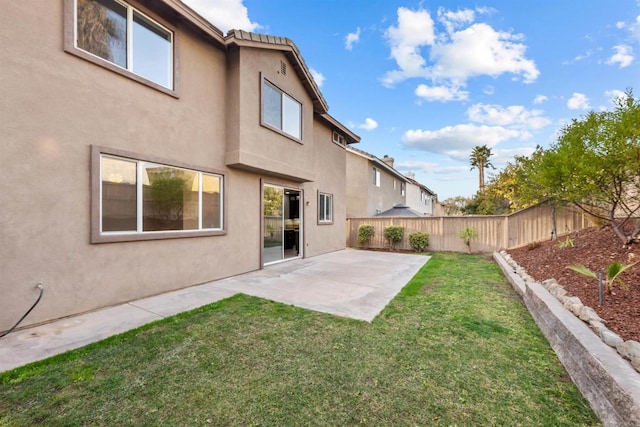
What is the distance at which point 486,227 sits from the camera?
12.4 m

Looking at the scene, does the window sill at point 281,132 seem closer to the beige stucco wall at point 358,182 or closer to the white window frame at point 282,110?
the white window frame at point 282,110

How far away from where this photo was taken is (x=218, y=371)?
3.00 m

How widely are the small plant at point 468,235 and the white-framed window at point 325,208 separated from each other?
6100 mm

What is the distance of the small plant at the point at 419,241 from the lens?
43.2 ft

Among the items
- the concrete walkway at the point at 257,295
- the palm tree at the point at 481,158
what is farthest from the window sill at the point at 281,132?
the palm tree at the point at 481,158

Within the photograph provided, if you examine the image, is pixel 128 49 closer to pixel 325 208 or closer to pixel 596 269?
pixel 325 208

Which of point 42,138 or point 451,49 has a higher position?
point 451,49

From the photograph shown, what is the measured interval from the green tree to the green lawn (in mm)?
3758

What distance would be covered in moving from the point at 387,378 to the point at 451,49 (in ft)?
45.9

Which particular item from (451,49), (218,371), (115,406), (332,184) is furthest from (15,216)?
(451,49)

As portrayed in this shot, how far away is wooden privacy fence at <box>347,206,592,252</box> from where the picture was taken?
10680 mm

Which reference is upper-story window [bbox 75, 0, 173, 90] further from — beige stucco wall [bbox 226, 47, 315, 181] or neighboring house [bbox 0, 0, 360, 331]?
beige stucco wall [bbox 226, 47, 315, 181]

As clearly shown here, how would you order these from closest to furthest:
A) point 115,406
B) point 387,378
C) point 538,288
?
1. point 115,406
2. point 387,378
3. point 538,288

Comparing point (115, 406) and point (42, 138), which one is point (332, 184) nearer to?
point (42, 138)
